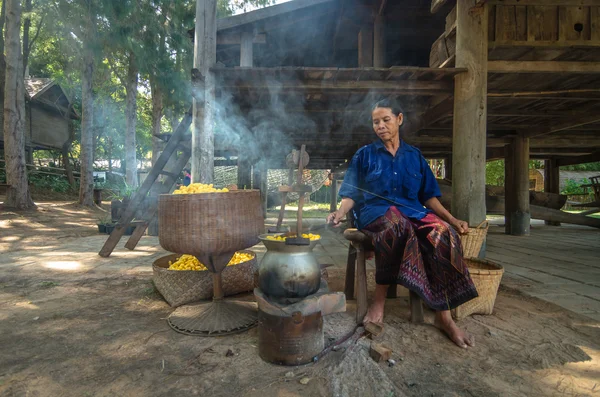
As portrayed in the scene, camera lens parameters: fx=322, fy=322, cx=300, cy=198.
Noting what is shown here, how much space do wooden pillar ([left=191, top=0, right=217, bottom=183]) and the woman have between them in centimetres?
282

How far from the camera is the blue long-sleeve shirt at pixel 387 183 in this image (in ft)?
9.04

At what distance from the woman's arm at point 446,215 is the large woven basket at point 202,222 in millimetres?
1705

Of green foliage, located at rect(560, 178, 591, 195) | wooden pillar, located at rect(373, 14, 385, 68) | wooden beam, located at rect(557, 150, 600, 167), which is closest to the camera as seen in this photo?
wooden pillar, located at rect(373, 14, 385, 68)

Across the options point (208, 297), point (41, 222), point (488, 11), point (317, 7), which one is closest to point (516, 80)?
point (488, 11)

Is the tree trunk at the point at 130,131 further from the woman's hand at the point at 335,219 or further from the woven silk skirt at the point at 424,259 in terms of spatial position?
the woven silk skirt at the point at 424,259

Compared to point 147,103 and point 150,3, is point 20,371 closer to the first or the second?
point 150,3

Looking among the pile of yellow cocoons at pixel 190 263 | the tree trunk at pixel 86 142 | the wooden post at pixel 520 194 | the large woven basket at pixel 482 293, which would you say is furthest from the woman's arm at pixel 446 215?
the tree trunk at pixel 86 142

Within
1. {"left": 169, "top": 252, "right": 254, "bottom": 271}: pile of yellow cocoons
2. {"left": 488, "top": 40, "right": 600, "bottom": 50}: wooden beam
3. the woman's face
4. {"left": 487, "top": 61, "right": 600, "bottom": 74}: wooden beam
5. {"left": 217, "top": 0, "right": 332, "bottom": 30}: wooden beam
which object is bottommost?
{"left": 169, "top": 252, "right": 254, "bottom": 271}: pile of yellow cocoons

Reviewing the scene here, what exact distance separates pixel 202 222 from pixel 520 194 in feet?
29.3

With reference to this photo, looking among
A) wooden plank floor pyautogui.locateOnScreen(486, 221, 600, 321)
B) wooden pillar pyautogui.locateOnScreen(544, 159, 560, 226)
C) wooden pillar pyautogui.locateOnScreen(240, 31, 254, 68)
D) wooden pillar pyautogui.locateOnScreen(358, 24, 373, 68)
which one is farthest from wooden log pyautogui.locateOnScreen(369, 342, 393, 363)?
wooden pillar pyautogui.locateOnScreen(544, 159, 560, 226)

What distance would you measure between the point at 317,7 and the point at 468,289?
5.97 meters

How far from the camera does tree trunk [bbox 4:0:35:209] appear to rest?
1028cm

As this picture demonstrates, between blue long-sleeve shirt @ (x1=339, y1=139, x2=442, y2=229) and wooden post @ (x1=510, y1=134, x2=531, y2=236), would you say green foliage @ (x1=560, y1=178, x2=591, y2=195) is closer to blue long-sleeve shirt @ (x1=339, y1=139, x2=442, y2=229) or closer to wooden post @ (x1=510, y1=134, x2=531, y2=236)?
wooden post @ (x1=510, y1=134, x2=531, y2=236)

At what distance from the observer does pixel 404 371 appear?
2039 mm
